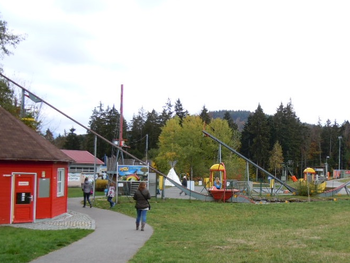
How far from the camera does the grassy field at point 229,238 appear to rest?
1013 centimetres

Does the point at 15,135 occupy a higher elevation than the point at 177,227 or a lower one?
higher

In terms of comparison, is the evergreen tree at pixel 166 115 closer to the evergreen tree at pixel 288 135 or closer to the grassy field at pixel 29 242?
the evergreen tree at pixel 288 135

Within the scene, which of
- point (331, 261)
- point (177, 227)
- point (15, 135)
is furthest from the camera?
point (15, 135)

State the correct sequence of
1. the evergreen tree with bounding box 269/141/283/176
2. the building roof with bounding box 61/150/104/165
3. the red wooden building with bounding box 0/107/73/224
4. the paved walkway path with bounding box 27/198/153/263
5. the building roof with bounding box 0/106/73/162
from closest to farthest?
the paved walkway path with bounding box 27/198/153/263, the red wooden building with bounding box 0/107/73/224, the building roof with bounding box 0/106/73/162, the building roof with bounding box 61/150/104/165, the evergreen tree with bounding box 269/141/283/176

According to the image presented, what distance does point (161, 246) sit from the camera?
475 inches

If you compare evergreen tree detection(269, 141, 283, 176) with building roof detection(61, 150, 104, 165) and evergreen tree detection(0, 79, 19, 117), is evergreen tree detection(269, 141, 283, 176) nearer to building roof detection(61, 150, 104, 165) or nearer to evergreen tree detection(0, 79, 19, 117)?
building roof detection(61, 150, 104, 165)

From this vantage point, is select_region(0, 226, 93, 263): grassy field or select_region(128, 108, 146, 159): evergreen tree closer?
select_region(0, 226, 93, 263): grassy field

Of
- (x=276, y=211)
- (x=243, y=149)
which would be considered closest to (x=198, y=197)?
(x=276, y=211)

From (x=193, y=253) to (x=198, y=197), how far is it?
66.2 feet

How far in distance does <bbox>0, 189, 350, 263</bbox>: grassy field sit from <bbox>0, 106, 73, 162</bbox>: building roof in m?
3.35

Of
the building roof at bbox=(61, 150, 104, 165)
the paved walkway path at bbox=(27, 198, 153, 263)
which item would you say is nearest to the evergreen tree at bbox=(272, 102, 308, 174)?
the building roof at bbox=(61, 150, 104, 165)

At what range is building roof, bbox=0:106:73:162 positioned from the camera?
18.6m

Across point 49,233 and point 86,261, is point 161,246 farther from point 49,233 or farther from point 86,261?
point 49,233

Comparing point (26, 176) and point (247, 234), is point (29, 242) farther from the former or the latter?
point (26, 176)
